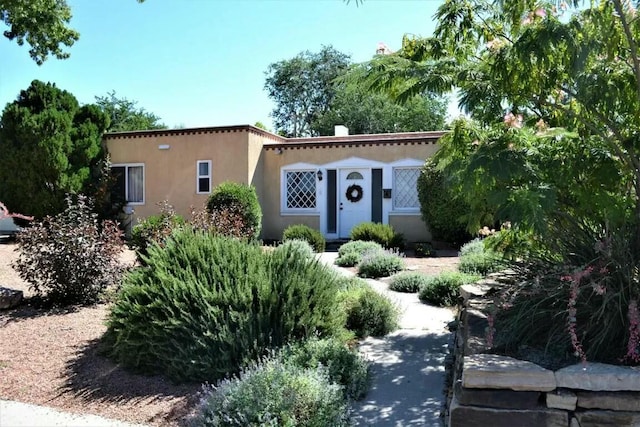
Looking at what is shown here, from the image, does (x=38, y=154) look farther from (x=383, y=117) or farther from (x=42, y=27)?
(x=383, y=117)

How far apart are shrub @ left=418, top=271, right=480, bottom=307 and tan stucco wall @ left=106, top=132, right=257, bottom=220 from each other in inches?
370

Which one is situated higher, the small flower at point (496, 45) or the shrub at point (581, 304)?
the small flower at point (496, 45)

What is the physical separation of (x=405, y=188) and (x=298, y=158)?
3414mm

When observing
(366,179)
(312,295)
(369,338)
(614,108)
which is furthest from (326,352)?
(366,179)

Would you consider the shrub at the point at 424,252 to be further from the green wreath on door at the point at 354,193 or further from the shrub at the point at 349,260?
the green wreath on door at the point at 354,193

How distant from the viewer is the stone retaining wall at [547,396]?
2943 millimetres

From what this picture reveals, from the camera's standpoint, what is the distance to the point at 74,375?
491 cm

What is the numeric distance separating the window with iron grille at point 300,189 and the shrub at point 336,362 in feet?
41.0

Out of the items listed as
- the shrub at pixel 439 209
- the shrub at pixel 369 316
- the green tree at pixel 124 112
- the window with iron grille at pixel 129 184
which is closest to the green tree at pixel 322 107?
the green tree at pixel 124 112

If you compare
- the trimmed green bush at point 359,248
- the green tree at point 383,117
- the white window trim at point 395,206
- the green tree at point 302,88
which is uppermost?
the green tree at point 302,88

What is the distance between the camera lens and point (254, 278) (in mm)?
4945

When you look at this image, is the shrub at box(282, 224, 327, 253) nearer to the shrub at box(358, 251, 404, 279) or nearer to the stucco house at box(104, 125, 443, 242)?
the stucco house at box(104, 125, 443, 242)

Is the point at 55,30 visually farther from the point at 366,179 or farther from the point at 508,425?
the point at 508,425

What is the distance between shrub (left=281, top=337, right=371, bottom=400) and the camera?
4172 mm
